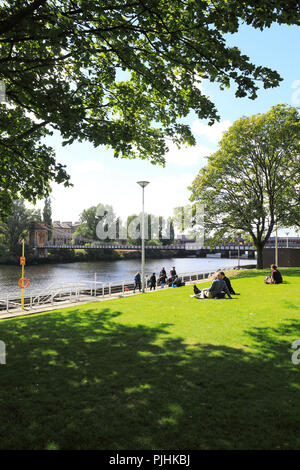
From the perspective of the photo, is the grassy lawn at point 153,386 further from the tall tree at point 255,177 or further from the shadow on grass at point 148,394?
the tall tree at point 255,177

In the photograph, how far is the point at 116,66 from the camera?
7.82 metres

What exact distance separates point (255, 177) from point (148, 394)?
27.2 m

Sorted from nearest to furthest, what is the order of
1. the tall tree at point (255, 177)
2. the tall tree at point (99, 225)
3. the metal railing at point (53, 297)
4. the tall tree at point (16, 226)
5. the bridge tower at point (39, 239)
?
the metal railing at point (53, 297), the tall tree at point (255, 177), the tall tree at point (16, 226), the bridge tower at point (39, 239), the tall tree at point (99, 225)

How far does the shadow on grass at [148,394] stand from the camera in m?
3.22

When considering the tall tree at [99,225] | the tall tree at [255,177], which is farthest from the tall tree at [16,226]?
the tall tree at [255,177]

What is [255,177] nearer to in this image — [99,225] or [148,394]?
[148,394]

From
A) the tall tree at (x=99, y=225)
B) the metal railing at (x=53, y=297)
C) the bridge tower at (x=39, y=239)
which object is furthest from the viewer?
the tall tree at (x=99, y=225)

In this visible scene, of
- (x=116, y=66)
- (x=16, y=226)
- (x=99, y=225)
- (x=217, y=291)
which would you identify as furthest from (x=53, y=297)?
(x=99, y=225)

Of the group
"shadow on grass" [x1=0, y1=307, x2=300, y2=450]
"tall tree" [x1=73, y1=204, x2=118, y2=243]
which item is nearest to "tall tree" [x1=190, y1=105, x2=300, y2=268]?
"shadow on grass" [x1=0, y1=307, x2=300, y2=450]

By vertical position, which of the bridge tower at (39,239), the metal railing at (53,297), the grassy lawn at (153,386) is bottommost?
the metal railing at (53,297)

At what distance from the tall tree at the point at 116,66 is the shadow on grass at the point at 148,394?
453 cm

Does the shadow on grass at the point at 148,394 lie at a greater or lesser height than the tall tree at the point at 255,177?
lesser

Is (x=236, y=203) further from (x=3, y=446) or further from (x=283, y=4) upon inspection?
(x=3, y=446)

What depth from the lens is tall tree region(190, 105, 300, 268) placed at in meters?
25.1
